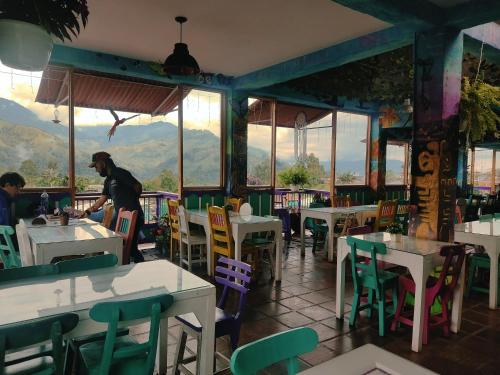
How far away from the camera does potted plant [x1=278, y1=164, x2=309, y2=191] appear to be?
27.7ft

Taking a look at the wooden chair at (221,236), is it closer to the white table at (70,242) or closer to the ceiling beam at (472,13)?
the white table at (70,242)

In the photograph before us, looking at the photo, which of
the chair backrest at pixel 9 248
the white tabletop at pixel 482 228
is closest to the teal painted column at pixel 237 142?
the white tabletop at pixel 482 228

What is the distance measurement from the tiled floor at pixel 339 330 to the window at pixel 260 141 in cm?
333

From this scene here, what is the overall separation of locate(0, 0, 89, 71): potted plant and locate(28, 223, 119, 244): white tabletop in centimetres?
151

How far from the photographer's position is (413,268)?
2969 millimetres

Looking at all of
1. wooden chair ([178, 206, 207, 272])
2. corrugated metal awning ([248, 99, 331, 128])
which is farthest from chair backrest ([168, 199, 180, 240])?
corrugated metal awning ([248, 99, 331, 128])

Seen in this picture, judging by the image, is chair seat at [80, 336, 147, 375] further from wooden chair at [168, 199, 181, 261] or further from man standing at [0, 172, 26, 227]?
wooden chair at [168, 199, 181, 261]

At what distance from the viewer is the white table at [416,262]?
9.61 feet

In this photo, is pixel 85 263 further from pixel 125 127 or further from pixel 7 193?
pixel 125 127

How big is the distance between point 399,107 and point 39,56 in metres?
8.41

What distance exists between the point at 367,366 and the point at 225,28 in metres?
4.22

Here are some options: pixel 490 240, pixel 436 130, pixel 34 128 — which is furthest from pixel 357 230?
pixel 34 128

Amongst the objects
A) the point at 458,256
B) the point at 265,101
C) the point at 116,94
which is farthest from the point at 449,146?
the point at 116,94

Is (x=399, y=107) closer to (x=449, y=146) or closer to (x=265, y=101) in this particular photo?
(x=265, y=101)
